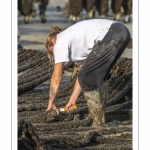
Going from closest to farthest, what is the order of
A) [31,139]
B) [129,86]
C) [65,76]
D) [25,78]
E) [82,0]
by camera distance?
[31,139]
[129,86]
[25,78]
[65,76]
[82,0]

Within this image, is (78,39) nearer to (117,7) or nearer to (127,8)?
(127,8)

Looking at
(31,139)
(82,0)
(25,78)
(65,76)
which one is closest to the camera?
(31,139)

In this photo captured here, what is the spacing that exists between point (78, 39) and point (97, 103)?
2.55 feet

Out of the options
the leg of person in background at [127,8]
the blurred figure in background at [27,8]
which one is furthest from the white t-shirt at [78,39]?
the blurred figure in background at [27,8]

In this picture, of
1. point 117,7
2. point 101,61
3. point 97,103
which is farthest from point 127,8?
point 101,61

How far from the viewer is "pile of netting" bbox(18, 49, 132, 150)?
685 centimetres

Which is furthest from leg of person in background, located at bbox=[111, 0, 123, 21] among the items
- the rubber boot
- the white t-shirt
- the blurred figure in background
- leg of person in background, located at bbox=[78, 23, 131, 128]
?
the white t-shirt

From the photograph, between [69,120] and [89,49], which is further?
[69,120]

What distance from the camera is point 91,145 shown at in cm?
709

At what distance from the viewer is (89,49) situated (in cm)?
755

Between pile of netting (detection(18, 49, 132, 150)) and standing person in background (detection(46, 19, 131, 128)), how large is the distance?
1.01 feet
